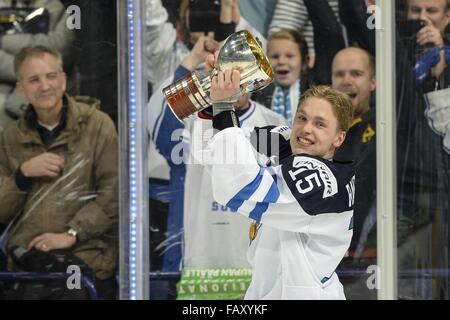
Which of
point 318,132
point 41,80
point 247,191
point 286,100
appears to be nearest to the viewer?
point 247,191

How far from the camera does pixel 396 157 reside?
8.79 feet

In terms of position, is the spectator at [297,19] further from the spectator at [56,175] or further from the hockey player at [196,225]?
the spectator at [56,175]

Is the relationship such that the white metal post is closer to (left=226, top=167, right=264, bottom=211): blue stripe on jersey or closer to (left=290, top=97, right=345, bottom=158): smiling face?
(left=290, top=97, right=345, bottom=158): smiling face

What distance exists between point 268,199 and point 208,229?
674mm

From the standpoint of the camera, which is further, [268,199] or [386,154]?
[386,154]

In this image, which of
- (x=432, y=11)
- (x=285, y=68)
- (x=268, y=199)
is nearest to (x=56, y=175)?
(x=285, y=68)

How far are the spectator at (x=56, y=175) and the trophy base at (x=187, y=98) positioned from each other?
0.63 metres

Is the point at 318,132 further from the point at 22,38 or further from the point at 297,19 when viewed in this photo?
the point at 22,38

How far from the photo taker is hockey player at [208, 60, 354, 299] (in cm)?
198

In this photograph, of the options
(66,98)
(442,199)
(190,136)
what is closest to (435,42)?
(442,199)

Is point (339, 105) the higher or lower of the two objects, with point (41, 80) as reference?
lower

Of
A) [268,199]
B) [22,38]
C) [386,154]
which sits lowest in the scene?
[268,199]

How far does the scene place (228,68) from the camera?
2.00 m

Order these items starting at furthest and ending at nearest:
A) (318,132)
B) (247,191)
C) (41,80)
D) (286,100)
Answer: (41,80)
(286,100)
(318,132)
(247,191)
